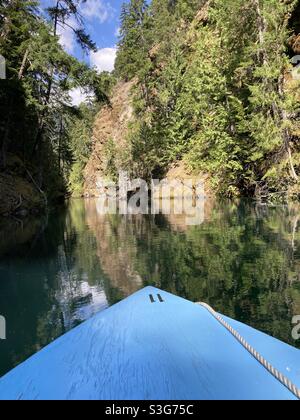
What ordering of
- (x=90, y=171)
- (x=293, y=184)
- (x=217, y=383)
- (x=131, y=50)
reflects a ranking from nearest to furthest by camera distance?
(x=217, y=383) → (x=293, y=184) → (x=131, y=50) → (x=90, y=171)

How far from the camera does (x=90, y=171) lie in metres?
75.2

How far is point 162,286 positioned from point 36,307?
2.62 meters

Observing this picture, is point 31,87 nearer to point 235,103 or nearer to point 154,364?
point 235,103

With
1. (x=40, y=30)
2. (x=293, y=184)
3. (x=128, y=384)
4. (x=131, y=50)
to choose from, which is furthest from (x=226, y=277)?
(x=131, y=50)

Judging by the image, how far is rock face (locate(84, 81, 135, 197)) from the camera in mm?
68625

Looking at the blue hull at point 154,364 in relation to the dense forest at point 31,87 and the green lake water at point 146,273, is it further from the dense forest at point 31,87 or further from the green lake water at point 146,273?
the dense forest at point 31,87

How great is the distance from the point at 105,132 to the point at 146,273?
67315 millimetres

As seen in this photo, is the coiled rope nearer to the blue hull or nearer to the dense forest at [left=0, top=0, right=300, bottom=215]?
the blue hull

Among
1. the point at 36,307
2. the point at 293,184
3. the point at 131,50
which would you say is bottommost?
the point at 36,307

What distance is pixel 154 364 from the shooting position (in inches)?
137

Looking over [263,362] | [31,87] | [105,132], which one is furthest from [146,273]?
[105,132]

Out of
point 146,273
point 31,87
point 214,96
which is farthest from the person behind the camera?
point 214,96

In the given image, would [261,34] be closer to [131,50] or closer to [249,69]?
[249,69]

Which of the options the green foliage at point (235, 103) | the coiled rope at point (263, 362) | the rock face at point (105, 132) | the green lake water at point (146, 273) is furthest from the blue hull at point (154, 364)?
the rock face at point (105, 132)
